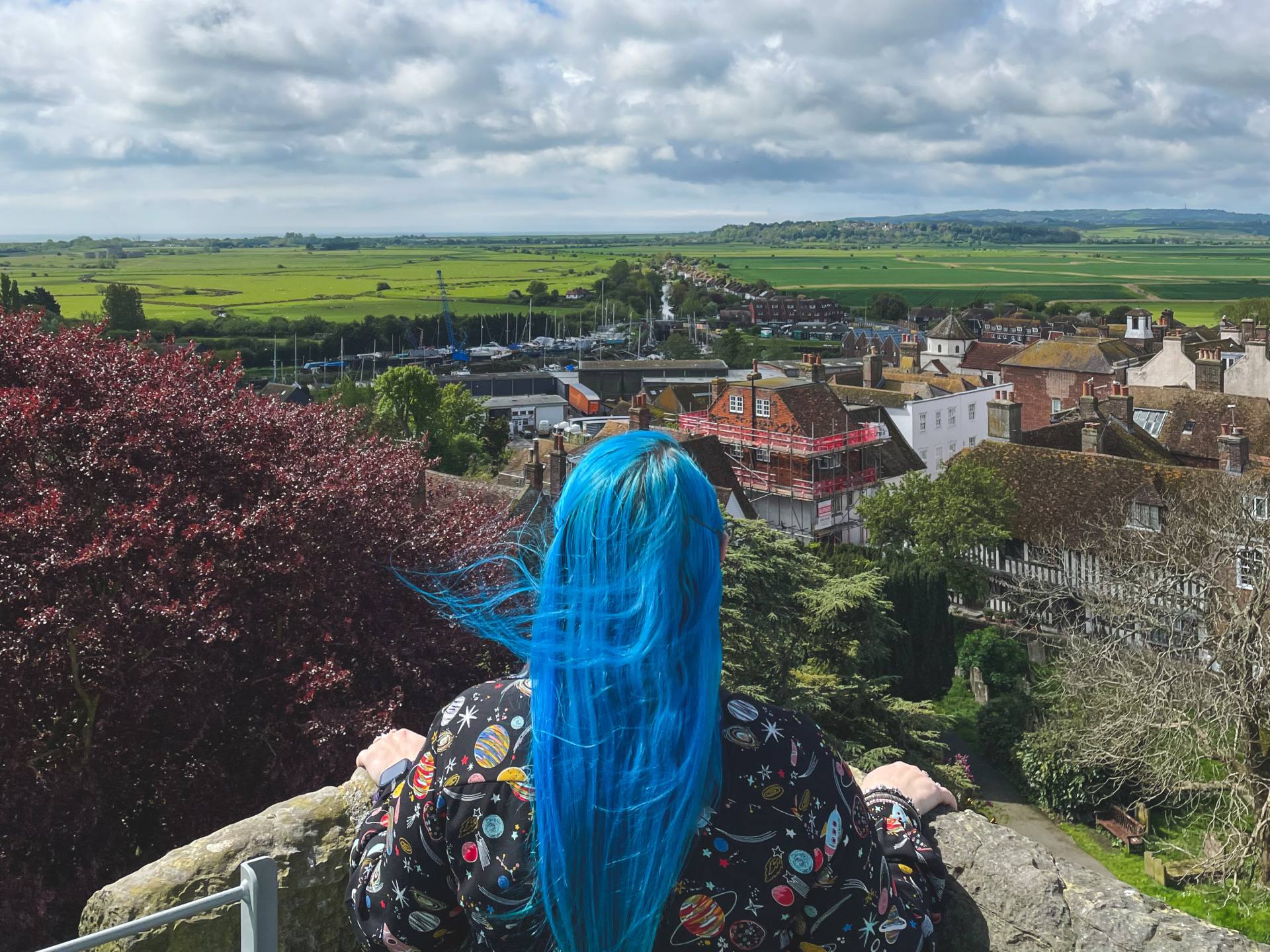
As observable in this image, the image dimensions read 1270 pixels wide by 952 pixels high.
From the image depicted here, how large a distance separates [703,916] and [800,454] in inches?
1587

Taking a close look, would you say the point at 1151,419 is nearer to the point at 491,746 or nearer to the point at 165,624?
the point at 165,624

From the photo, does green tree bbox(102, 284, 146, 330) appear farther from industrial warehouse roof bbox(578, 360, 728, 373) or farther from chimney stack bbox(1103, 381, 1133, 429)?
chimney stack bbox(1103, 381, 1133, 429)

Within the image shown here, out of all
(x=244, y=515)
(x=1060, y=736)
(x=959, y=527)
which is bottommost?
(x=1060, y=736)

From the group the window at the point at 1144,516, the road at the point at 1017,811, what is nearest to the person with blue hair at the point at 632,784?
the road at the point at 1017,811

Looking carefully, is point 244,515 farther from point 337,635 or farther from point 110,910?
point 110,910

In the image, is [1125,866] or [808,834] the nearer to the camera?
[808,834]

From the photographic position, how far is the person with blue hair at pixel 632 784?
7.45 ft

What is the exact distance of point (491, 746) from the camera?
2.38 metres

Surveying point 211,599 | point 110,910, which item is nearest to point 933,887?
point 110,910

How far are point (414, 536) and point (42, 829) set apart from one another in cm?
385

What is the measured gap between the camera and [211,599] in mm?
8281

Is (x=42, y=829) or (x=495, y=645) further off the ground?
(x=495, y=645)

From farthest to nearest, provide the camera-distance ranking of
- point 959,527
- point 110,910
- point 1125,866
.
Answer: point 959,527 < point 1125,866 < point 110,910

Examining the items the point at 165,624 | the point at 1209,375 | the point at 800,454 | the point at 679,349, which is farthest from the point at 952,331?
the point at 165,624
